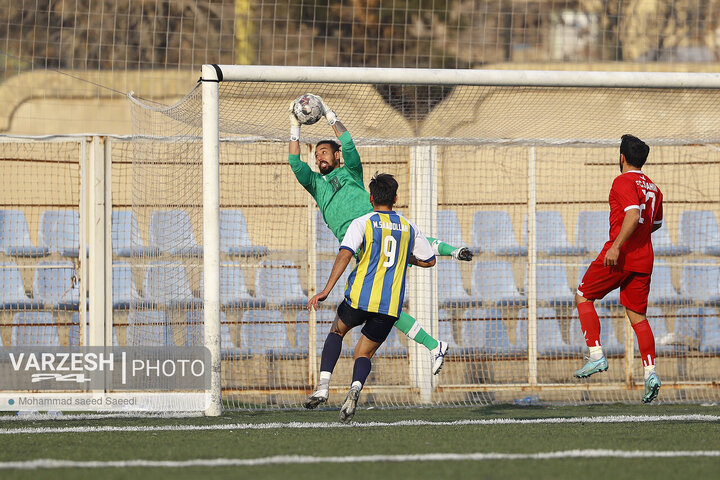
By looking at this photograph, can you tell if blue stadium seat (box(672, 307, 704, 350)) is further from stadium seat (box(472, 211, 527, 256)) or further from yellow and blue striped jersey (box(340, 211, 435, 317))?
yellow and blue striped jersey (box(340, 211, 435, 317))

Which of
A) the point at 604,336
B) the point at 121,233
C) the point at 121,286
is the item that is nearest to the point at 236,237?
the point at 121,233

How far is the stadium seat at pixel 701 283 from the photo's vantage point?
11.1 meters

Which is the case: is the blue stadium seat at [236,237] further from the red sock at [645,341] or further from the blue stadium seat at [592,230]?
the red sock at [645,341]

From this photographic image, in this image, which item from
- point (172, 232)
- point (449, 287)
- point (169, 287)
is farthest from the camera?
point (449, 287)

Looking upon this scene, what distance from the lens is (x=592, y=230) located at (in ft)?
37.2

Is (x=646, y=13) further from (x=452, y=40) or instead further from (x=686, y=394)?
(x=686, y=394)

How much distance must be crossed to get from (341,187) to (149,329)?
7.89 feet

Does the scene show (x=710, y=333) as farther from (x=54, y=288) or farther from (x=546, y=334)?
(x=54, y=288)

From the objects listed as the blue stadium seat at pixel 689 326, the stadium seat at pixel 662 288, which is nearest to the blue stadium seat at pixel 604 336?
the stadium seat at pixel 662 288

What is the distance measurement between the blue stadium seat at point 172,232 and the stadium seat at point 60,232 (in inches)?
45.7

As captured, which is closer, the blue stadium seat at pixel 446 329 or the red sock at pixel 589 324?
the red sock at pixel 589 324

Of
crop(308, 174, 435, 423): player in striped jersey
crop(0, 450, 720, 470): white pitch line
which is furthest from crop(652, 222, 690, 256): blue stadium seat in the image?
crop(0, 450, 720, 470): white pitch line

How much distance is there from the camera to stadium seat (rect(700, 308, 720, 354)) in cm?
1095

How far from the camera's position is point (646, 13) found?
14727mm
